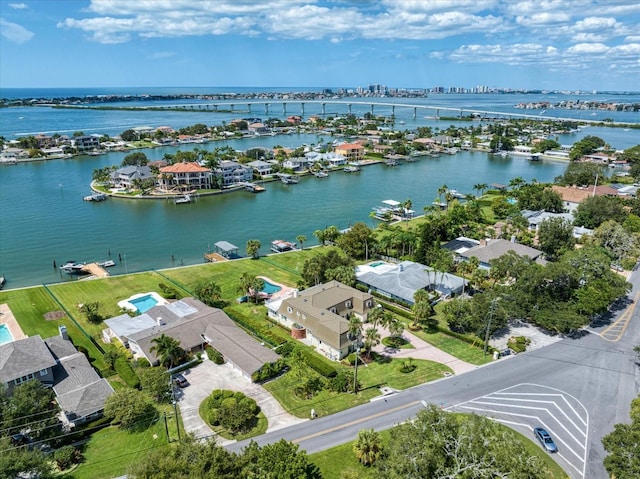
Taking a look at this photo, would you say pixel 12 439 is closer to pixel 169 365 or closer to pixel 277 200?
pixel 169 365

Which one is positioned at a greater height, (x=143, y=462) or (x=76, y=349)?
(x=143, y=462)

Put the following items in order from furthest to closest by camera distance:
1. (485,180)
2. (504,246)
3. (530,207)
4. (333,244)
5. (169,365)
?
(485,180) → (530,207) → (333,244) → (504,246) → (169,365)

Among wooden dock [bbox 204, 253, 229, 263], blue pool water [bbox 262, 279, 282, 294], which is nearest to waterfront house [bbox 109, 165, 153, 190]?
wooden dock [bbox 204, 253, 229, 263]

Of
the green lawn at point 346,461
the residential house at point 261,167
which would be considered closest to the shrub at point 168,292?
the green lawn at point 346,461

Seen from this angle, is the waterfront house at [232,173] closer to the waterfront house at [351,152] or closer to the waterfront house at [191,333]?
the waterfront house at [351,152]

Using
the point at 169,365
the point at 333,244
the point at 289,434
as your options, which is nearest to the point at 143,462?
the point at 289,434

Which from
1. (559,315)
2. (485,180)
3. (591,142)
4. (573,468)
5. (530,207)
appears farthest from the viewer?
(591,142)
